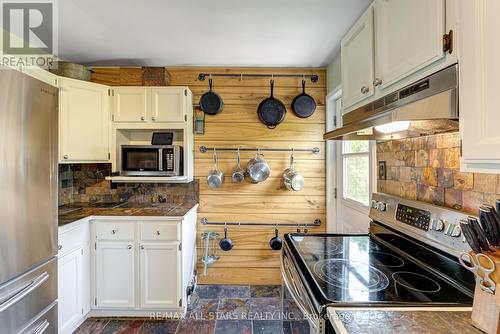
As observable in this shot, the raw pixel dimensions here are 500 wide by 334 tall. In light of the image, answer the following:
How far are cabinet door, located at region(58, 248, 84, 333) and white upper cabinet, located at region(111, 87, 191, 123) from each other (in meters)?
1.21

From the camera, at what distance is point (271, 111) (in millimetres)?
2586

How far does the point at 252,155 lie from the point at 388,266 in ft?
5.55

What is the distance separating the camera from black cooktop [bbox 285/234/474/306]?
0.89 metres

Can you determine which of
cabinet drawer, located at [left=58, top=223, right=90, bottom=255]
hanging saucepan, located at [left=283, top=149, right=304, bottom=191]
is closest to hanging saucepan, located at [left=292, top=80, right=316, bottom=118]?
hanging saucepan, located at [left=283, top=149, right=304, bottom=191]

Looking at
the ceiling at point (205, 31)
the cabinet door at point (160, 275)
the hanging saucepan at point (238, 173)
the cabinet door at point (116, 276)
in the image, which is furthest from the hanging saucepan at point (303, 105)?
the cabinet door at point (116, 276)

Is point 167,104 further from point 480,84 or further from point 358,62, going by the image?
point 480,84

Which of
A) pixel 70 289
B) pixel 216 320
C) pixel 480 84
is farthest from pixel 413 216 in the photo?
→ pixel 70 289

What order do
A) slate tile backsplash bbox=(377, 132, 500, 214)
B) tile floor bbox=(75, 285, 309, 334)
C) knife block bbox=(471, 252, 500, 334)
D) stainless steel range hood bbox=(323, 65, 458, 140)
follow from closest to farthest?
knife block bbox=(471, 252, 500, 334)
stainless steel range hood bbox=(323, 65, 458, 140)
slate tile backsplash bbox=(377, 132, 500, 214)
tile floor bbox=(75, 285, 309, 334)

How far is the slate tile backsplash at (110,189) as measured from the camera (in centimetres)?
260

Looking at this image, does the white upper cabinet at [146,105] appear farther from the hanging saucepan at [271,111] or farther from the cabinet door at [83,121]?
the hanging saucepan at [271,111]

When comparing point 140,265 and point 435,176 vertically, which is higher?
point 435,176

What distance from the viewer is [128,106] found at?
2371 mm

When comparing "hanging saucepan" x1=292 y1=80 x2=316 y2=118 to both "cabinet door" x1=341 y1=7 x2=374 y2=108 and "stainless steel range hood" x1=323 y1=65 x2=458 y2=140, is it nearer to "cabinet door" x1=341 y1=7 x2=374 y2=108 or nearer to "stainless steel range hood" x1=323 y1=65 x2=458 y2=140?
"cabinet door" x1=341 y1=7 x2=374 y2=108

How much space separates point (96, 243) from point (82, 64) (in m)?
1.75
